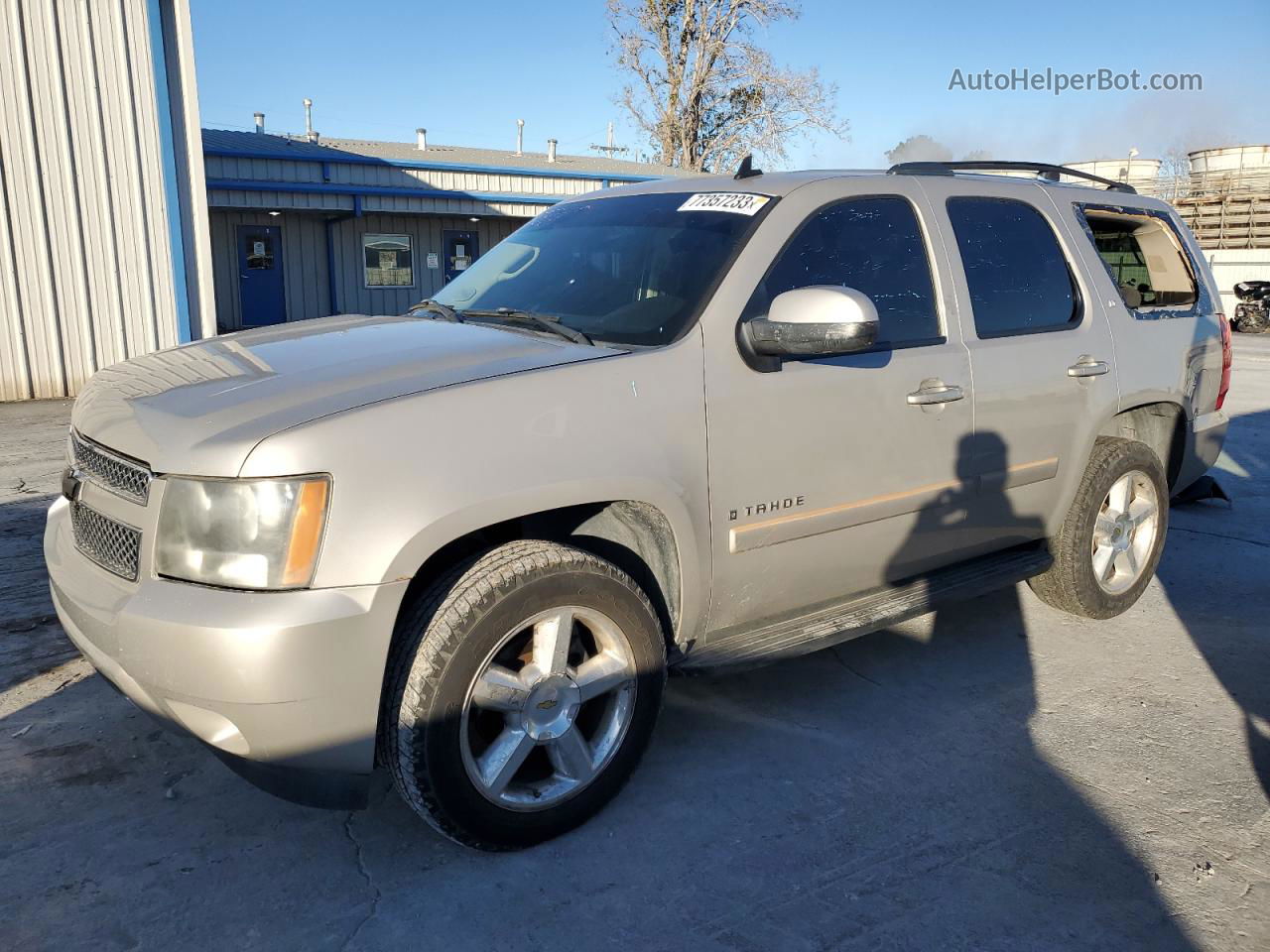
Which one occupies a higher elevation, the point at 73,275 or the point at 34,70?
the point at 34,70

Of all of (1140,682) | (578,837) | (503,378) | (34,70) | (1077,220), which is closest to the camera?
(503,378)

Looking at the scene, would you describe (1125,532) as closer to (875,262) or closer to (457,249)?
(875,262)

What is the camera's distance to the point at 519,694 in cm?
268

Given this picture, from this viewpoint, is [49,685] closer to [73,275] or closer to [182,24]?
[73,275]

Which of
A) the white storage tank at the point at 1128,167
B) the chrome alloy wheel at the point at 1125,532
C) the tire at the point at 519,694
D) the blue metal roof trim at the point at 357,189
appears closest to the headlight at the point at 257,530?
the tire at the point at 519,694

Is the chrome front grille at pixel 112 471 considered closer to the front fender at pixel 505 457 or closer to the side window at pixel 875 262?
the front fender at pixel 505 457

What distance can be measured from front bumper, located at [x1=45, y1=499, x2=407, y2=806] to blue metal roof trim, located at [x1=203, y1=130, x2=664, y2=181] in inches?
606

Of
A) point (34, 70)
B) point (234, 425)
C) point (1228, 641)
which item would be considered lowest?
point (1228, 641)

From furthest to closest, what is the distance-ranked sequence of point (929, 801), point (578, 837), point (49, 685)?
point (49, 685) → point (929, 801) → point (578, 837)

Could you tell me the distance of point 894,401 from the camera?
343 cm

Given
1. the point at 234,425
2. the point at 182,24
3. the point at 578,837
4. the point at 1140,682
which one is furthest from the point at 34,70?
the point at 1140,682

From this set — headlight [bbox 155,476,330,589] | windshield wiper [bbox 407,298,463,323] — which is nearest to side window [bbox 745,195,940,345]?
windshield wiper [bbox 407,298,463,323]

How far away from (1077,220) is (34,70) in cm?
1058

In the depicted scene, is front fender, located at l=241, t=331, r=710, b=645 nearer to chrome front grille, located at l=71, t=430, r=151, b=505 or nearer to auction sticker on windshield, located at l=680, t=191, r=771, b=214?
chrome front grille, located at l=71, t=430, r=151, b=505
